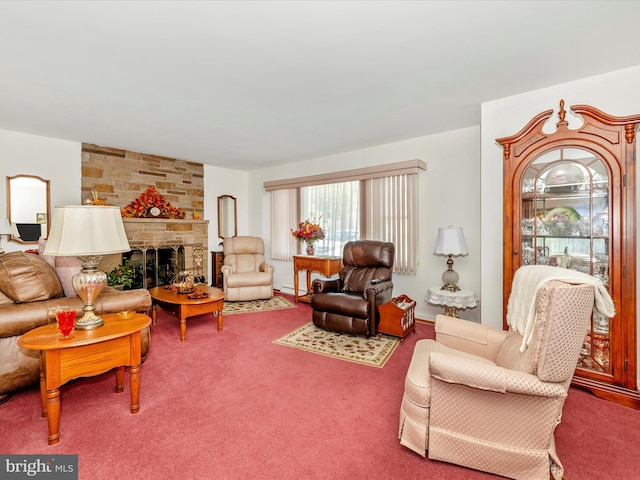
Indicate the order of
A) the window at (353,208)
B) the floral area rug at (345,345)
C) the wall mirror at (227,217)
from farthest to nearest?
1. the wall mirror at (227,217)
2. the window at (353,208)
3. the floral area rug at (345,345)

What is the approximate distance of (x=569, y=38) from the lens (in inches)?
80.2

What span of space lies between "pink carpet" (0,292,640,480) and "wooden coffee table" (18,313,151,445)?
0.20m

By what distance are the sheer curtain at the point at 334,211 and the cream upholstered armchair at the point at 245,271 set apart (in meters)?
1.03

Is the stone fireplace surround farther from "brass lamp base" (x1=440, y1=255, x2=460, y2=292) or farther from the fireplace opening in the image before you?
"brass lamp base" (x1=440, y1=255, x2=460, y2=292)

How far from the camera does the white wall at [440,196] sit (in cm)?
380

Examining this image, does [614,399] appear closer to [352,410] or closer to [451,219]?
[352,410]

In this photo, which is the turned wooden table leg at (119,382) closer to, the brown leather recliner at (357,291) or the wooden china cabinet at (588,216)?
the brown leather recliner at (357,291)

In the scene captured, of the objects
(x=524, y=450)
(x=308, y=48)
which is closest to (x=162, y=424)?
(x=524, y=450)

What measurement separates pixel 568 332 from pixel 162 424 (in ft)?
7.69

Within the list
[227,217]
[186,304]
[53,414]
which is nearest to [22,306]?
[53,414]

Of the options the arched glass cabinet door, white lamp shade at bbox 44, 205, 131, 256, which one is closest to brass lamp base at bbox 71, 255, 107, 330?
white lamp shade at bbox 44, 205, 131, 256

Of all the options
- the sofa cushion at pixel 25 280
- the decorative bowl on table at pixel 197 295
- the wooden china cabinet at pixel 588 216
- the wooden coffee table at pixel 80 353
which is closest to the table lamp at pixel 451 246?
the wooden china cabinet at pixel 588 216

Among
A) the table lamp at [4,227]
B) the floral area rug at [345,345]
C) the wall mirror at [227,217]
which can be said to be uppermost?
the wall mirror at [227,217]

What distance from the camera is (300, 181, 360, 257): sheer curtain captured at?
16.4 feet
